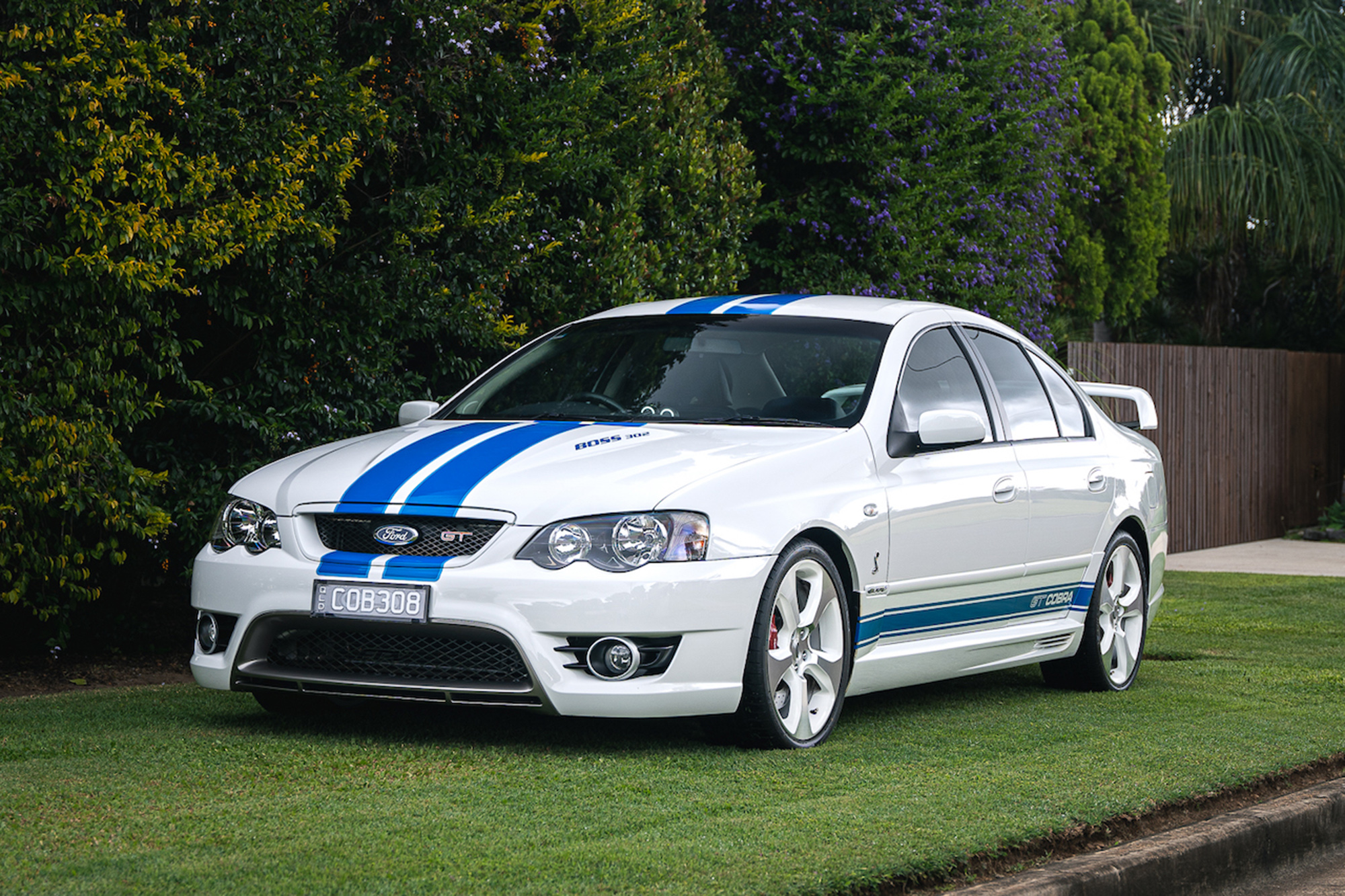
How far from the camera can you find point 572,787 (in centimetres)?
522

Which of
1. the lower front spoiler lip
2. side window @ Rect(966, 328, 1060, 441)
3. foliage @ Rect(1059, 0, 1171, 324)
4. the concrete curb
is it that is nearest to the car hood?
the lower front spoiler lip

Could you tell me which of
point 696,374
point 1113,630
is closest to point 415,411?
point 696,374

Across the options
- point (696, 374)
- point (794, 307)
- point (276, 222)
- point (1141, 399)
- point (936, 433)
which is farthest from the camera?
point (1141, 399)

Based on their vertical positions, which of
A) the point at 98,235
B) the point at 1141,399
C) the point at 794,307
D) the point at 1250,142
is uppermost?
the point at 1250,142

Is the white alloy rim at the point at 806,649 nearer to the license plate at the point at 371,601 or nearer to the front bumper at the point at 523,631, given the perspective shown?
the front bumper at the point at 523,631

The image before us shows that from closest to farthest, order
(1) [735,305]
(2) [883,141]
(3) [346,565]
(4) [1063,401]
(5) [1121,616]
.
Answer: (3) [346,565], (1) [735,305], (4) [1063,401], (5) [1121,616], (2) [883,141]

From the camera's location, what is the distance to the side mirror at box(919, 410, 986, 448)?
6473 millimetres

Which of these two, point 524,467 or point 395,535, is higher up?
point 524,467

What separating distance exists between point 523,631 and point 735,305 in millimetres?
2276

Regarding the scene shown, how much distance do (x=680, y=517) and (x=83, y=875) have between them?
7.19ft

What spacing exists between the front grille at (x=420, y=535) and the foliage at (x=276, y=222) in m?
1.80

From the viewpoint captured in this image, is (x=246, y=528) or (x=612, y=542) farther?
(x=246, y=528)

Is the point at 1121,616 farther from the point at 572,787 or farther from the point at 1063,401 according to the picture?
the point at 572,787

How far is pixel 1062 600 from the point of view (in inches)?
300
